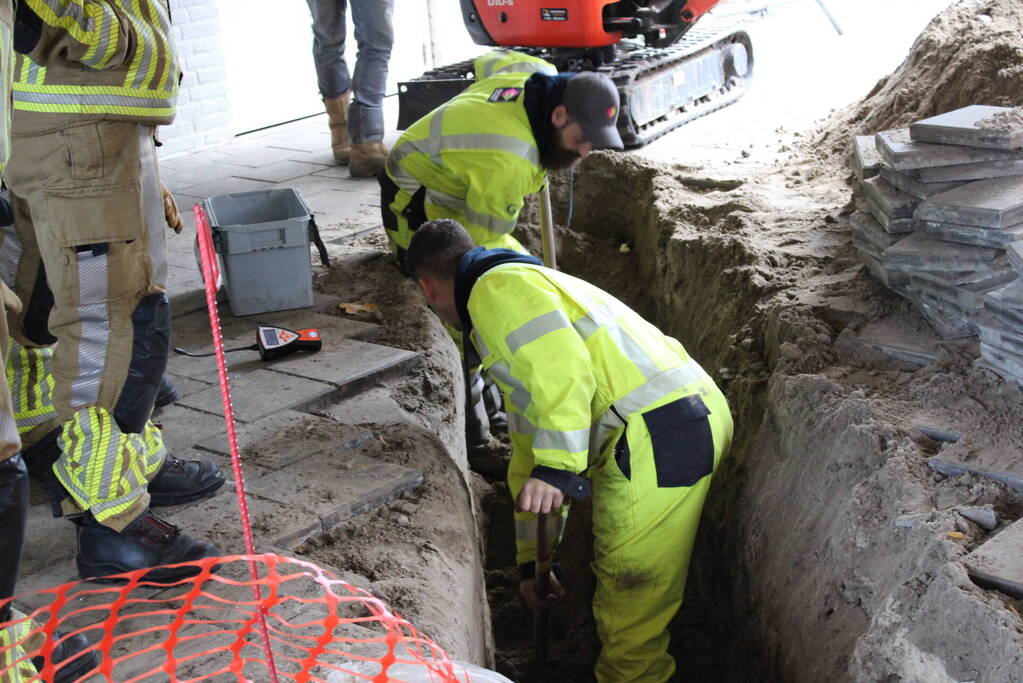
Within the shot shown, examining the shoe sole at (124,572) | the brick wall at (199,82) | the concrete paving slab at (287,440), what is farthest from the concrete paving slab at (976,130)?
the brick wall at (199,82)

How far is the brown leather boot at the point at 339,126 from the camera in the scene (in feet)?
26.8

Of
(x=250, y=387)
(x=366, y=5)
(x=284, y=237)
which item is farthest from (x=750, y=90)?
(x=250, y=387)

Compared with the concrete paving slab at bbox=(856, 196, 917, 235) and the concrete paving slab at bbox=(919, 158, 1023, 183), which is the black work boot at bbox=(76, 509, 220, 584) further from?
the concrete paving slab at bbox=(919, 158, 1023, 183)

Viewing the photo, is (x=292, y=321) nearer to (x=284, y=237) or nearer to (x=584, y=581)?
(x=284, y=237)

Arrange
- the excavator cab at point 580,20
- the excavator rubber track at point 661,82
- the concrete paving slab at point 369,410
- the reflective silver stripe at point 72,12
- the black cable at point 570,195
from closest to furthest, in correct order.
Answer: the reflective silver stripe at point 72,12, the concrete paving slab at point 369,410, the black cable at point 570,195, the excavator cab at point 580,20, the excavator rubber track at point 661,82

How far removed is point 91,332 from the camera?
3037 millimetres

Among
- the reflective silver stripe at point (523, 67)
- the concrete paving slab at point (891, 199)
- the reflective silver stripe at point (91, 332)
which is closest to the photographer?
the reflective silver stripe at point (91, 332)

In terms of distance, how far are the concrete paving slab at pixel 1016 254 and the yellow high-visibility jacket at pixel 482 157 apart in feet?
7.06

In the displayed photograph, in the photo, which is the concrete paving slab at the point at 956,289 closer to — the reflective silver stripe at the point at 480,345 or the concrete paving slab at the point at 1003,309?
the concrete paving slab at the point at 1003,309

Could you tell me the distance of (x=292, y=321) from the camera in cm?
525

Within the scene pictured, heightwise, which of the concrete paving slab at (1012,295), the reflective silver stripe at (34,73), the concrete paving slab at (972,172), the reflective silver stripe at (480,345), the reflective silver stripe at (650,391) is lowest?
the reflective silver stripe at (650,391)

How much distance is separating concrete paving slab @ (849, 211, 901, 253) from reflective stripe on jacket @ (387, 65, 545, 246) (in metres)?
1.48

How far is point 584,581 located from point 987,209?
7.63 feet

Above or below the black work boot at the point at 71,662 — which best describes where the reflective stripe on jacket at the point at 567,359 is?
above
